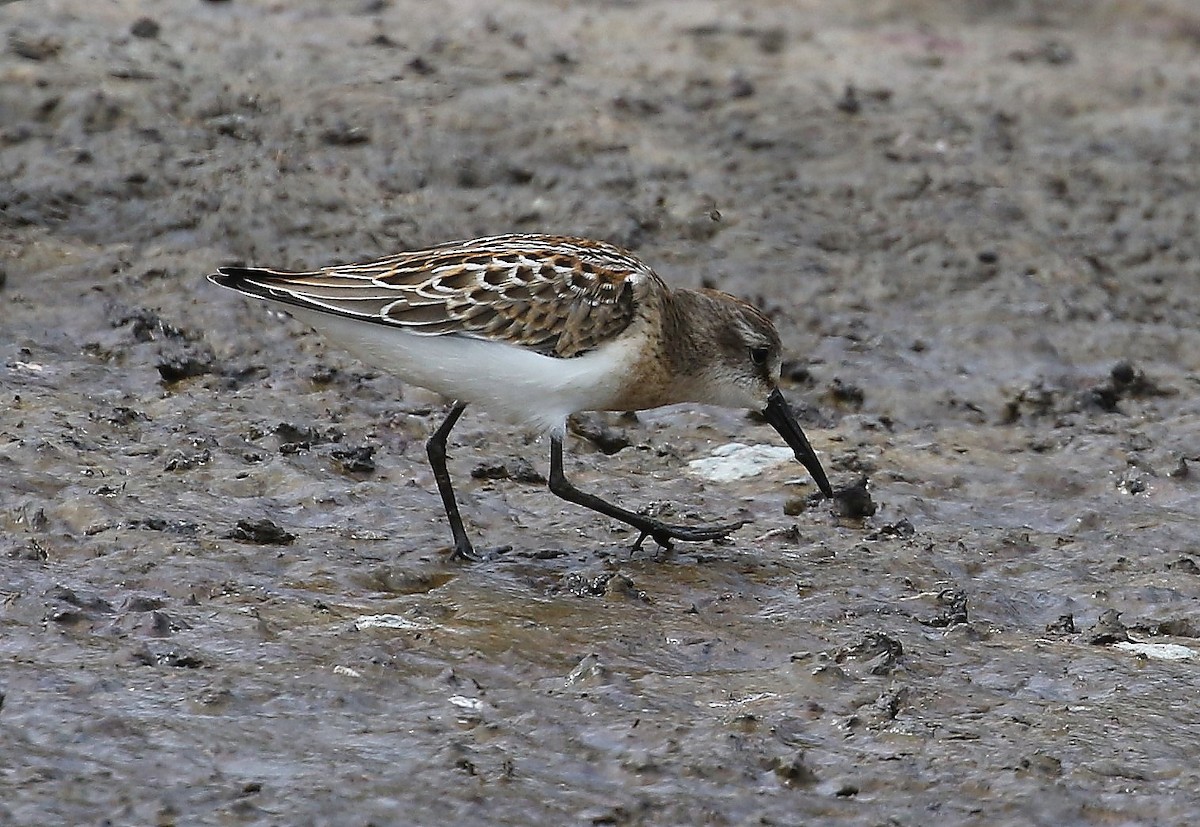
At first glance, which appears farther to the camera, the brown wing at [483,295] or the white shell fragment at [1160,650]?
the brown wing at [483,295]

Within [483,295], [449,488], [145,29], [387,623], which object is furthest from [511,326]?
[145,29]

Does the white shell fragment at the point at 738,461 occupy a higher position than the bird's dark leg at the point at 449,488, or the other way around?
the bird's dark leg at the point at 449,488

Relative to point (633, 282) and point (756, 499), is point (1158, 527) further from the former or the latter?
point (633, 282)

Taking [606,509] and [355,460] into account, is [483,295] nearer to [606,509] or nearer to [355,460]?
[606,509]

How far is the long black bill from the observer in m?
6.89

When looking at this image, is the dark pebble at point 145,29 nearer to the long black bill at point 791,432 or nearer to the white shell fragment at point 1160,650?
the long black bill at point 791,432

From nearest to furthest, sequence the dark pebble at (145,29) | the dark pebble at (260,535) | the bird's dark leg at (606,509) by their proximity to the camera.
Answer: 1. the dark pebble at (260,535)
2. the bird's dark leg at (606,509)
3. the dark pebble at (145,29)

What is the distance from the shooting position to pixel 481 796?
4.38 metres

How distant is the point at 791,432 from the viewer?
6.94 meters

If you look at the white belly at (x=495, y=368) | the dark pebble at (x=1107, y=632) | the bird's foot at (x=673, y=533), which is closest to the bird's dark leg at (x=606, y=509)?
the bird's foot at (x=673, y=533)

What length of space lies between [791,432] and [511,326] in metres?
1.42

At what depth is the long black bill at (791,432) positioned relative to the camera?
689 cm

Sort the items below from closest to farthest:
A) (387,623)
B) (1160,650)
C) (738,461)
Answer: (387,623) → (1160,650) → (738,461)

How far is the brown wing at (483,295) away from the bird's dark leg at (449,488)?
→ 42 cm
